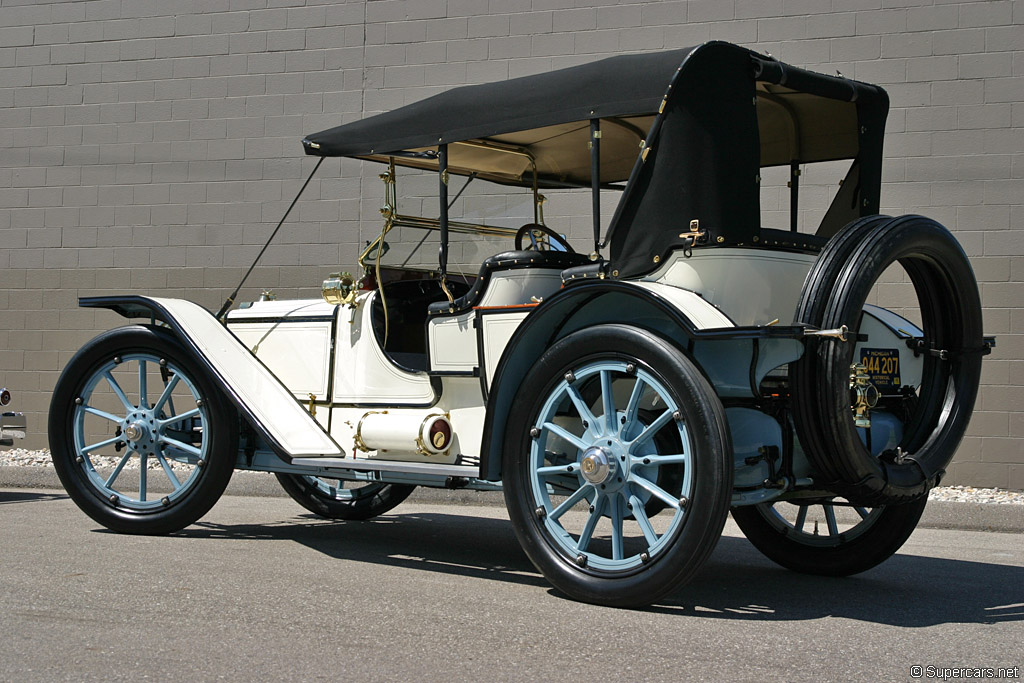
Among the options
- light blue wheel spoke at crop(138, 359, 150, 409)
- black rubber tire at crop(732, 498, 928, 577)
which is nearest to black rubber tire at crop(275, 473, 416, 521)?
light blue wheel spoke at crop(138, 359, 150, 409)

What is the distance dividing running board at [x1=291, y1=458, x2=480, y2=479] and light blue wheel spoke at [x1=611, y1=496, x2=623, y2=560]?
765 mm

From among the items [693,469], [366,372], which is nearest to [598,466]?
[693,469]

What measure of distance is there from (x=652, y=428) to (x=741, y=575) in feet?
4.76

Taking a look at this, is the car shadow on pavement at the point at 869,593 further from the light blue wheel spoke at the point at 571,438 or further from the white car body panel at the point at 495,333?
the white car body panel at the point at 495,333

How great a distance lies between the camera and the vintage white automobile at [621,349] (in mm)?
4344

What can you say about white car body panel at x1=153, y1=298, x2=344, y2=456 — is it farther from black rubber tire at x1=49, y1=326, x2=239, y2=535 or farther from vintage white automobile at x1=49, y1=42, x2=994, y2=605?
black rubber tire at x1=49, y1=326, x2=239, y2=535

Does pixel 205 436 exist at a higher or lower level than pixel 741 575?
higher

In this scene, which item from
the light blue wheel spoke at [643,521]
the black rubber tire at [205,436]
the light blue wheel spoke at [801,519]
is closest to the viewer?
the light blue wheel spoke at [643,521]

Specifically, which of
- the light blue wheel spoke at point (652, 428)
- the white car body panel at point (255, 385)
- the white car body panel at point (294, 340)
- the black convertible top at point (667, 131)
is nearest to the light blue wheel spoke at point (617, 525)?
the light blue wheel spoke at point (652, 428)

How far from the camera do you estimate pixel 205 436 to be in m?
6.11

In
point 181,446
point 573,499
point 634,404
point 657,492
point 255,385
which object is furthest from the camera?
point 181,446

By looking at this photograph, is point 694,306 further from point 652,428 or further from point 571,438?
point 571,438

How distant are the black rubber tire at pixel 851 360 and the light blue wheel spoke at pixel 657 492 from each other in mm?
541

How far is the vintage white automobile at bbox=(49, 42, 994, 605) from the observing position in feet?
14.3
